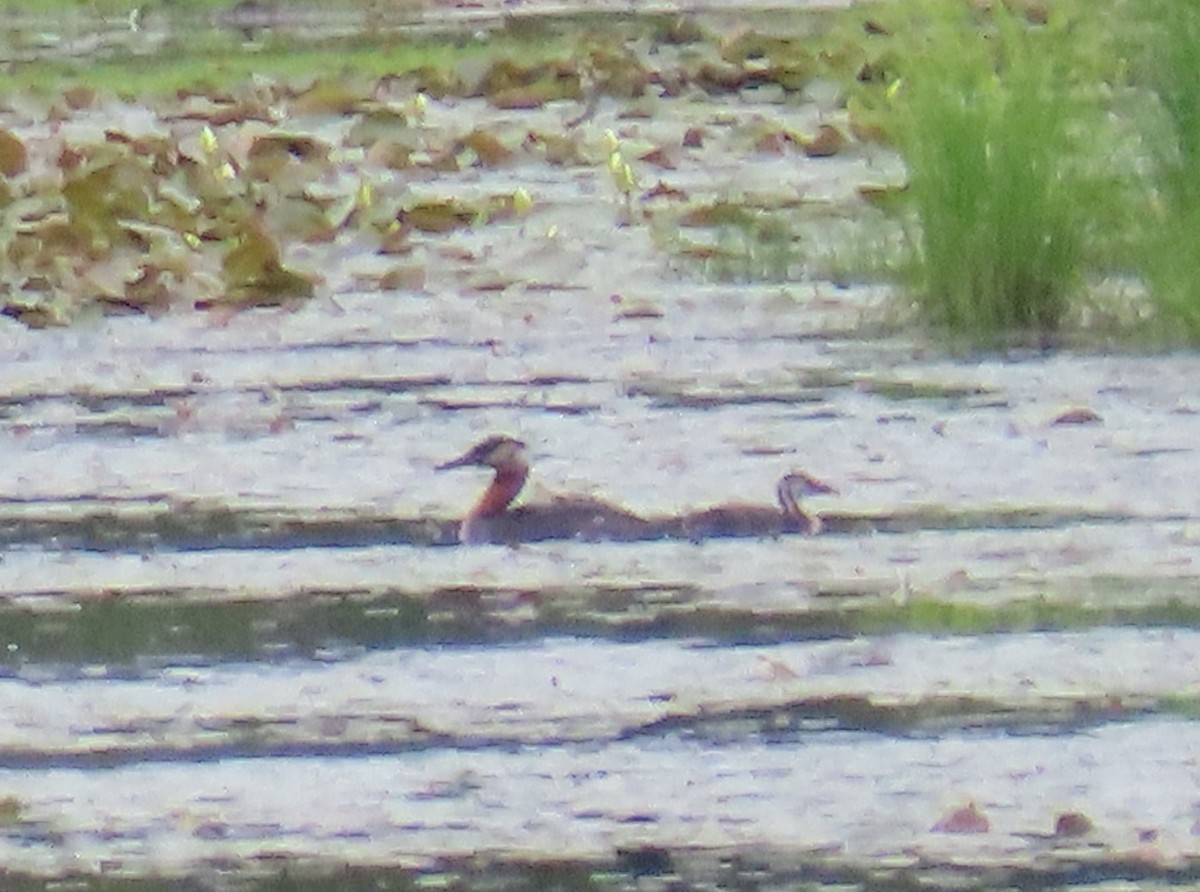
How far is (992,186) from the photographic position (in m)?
5.34

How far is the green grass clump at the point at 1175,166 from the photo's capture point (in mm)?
5242

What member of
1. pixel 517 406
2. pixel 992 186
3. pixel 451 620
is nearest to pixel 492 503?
pixel 451 620

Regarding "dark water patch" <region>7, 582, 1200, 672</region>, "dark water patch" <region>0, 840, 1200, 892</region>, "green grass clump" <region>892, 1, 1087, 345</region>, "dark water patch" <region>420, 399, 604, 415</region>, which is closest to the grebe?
"dark water patch" <region>7, 582, 1200, 672</region>

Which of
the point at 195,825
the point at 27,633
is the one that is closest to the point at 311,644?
the point at 27,633

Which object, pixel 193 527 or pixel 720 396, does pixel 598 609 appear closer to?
pixel 193 527

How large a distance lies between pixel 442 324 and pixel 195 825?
9.37 ft

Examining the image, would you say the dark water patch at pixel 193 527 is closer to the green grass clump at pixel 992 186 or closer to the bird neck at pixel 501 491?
the bird neck at pixel 501 491

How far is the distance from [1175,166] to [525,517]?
5.42 feet

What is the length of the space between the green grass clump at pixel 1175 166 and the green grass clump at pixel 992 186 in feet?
0.48

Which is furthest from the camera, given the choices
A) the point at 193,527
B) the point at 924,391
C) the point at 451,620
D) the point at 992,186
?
the point at 992,186

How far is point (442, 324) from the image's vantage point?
591cm

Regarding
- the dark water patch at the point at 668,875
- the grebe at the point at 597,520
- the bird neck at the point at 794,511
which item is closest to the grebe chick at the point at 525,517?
the grebe at the point at 597,520

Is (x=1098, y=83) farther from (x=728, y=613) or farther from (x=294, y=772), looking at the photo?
(x=294, y=772)

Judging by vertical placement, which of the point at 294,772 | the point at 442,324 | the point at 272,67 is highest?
the point at 294,772
